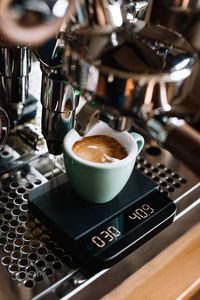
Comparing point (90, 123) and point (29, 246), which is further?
point (29, 246)

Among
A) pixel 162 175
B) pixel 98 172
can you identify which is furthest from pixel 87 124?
pixel 162 175

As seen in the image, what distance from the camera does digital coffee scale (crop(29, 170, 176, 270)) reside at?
0.54m

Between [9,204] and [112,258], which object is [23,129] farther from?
[112,258]

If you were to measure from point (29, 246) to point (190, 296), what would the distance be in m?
0.17

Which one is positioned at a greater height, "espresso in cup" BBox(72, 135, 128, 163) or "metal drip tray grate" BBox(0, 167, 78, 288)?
"espresso in cup" BBox(72, 135, 128, 163)

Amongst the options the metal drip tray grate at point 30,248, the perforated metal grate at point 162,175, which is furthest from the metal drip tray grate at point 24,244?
the perforated metal grate at point 162,175

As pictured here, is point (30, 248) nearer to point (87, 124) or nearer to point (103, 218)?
point (103, 218)

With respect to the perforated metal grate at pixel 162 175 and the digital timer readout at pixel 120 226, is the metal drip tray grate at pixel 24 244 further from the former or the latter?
the perforated metal grate at pixel 162 175

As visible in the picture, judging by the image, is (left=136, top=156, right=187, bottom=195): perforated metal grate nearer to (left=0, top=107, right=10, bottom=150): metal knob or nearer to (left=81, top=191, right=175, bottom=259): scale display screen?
(left=81, top=191, right=175, bottom=259): scale display screen

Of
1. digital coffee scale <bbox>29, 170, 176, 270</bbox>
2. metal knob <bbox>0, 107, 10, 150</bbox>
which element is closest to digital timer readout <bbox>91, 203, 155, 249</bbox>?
digital coffee scale <bbox>29, 170, 176, 270</bbox>

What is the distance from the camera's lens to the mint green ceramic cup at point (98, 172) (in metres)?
0.54

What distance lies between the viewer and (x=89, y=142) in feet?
1.93

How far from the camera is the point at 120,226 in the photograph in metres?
0.56

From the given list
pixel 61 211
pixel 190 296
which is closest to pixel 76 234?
pixel 61 211
